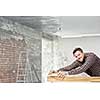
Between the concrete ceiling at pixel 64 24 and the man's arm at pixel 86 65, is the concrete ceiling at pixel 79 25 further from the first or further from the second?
the man's arm at pixel 86 65

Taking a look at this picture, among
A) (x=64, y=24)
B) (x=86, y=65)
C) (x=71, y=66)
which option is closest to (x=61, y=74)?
(x=71, y=66)

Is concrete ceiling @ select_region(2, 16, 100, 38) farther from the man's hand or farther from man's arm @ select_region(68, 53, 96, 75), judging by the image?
the man's hand

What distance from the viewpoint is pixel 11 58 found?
209cm

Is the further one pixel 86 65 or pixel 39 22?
pixel 39 22

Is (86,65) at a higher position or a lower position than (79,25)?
lower

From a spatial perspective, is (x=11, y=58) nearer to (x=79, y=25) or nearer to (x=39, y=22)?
(x=39, y=22)

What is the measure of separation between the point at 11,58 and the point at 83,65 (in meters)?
0.60

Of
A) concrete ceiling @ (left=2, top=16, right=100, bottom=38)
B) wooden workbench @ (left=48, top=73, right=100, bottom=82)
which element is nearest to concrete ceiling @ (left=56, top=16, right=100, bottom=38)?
concrete ceiling @ (left=2, top=16, right=100, bottom=38)

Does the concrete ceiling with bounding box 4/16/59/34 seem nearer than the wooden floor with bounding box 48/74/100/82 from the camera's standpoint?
No

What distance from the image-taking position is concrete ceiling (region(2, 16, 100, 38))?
2053 mm

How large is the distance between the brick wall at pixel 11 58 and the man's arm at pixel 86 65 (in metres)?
0.43

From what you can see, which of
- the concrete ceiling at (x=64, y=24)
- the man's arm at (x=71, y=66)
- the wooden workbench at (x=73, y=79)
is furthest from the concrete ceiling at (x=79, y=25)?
the wooden workbench at (x=73, y=79)

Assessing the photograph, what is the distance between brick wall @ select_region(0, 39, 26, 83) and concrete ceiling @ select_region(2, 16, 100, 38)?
0.19 metres
